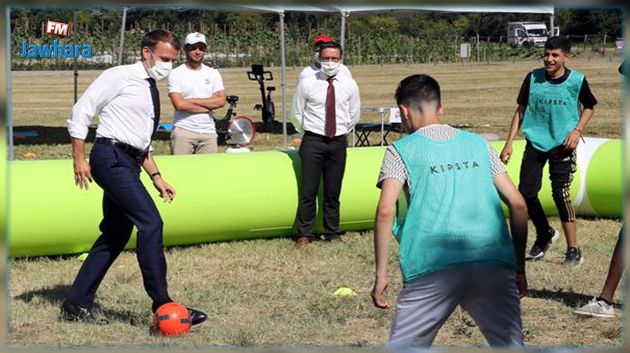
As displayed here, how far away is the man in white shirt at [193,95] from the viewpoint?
9570 millimetres

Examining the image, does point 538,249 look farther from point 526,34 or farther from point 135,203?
point 526,34

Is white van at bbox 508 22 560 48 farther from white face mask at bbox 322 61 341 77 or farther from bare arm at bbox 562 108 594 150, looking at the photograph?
bare arm at bbox 562 108 594 150

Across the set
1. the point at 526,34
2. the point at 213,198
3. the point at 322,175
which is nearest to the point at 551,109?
the point at 322,175

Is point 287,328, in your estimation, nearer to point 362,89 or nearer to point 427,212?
point 427,212

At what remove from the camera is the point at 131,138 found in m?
6.54

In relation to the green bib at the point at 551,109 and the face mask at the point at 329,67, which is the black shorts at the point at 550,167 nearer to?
the green bib at the point at 551,109

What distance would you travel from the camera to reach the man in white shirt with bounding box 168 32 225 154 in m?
9.57

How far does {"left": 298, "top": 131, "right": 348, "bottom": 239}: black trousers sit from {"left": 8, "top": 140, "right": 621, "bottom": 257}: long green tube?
0.58ft

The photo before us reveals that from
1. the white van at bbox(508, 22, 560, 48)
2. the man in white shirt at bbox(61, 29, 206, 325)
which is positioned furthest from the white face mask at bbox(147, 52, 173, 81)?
the white van at bbox(508, 22, 560, 48)

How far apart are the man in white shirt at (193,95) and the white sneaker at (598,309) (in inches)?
156

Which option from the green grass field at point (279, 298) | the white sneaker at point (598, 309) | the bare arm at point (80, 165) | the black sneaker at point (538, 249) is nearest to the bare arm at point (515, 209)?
the green grass field at point (279, 298)

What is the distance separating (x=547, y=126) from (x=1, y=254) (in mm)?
6379

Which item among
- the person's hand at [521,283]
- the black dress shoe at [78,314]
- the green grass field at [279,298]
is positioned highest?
the person's hand at [521,283]

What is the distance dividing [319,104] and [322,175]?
74 centimetres
